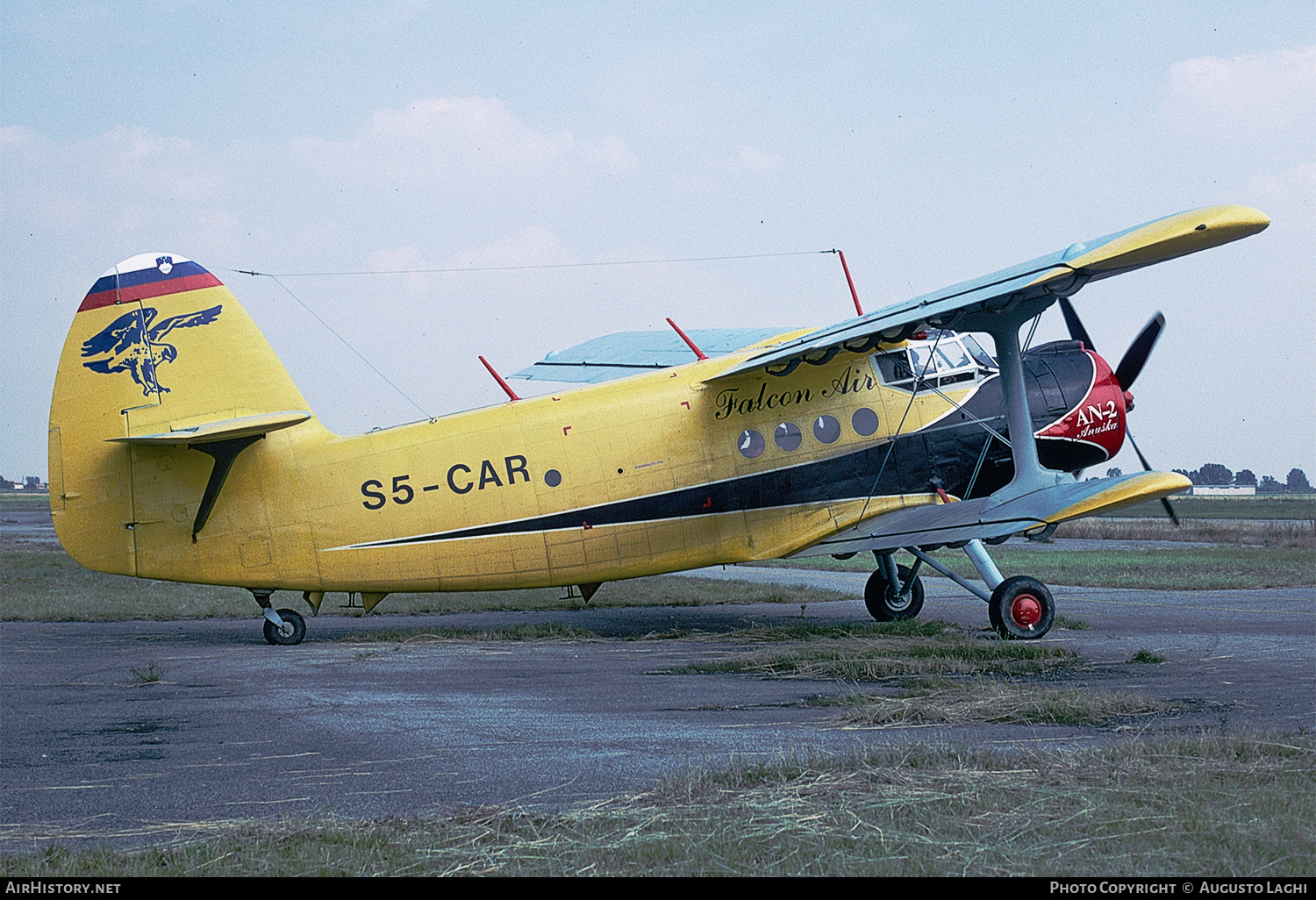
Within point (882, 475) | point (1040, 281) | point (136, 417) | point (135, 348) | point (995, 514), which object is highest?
Answer: point (135, 348)

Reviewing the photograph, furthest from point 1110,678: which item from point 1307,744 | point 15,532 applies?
point 15,532

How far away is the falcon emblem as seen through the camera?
13258 mm

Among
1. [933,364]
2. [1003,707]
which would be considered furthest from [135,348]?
[1003,707]

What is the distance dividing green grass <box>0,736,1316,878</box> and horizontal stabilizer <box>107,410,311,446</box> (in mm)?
7932

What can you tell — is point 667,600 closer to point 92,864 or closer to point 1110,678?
point 1110,678

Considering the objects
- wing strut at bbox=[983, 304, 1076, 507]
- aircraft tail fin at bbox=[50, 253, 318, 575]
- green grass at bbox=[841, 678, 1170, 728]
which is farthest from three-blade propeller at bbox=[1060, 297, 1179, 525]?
aircraft tail fin at bbox=[50, 253, 318, 575]

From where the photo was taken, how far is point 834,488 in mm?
14203

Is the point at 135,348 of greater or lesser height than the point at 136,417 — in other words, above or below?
above

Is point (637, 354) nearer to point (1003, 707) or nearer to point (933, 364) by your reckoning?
point (933, 364)

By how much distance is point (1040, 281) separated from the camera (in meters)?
12.4

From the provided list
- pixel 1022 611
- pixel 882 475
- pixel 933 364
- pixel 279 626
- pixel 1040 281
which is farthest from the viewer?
pixel 933 364

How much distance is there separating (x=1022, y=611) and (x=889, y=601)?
128 inches

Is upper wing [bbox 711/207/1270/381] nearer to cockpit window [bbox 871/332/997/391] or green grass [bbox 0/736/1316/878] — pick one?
cockpit window [bbox 871/332/997/391]

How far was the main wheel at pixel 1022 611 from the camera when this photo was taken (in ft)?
42.8
